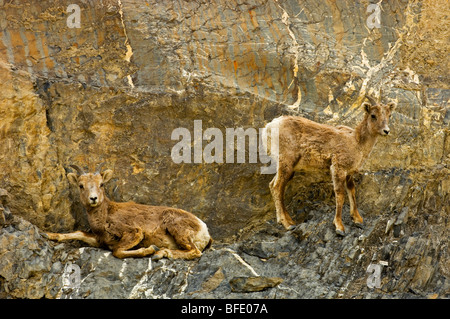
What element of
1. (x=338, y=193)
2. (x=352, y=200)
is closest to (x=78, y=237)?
(x=338, y=193)

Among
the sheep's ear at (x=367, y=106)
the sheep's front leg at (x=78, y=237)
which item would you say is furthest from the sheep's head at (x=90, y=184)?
the sheep's ear at (x=367, y=106)

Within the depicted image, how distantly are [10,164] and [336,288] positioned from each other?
21.0 feet

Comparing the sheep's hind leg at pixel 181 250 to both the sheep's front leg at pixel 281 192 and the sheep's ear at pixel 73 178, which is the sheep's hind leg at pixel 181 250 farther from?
the sheep's ear at pixel 73 178

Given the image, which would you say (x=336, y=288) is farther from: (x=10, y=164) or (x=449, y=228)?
(x=10, y=164)

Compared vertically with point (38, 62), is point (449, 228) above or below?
below

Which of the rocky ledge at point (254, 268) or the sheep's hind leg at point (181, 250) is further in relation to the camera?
the sheep's hind leg at point (181, 250)

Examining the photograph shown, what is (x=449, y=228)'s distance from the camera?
13.3m

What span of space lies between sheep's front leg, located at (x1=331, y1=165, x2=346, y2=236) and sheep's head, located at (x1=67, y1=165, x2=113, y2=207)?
4164mm

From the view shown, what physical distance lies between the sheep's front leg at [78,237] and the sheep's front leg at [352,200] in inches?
186

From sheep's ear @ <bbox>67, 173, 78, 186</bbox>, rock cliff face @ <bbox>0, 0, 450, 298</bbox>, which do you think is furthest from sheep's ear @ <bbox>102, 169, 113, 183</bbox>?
rock cliff face @ <bbox>0, 0, 450, 298</bbox>

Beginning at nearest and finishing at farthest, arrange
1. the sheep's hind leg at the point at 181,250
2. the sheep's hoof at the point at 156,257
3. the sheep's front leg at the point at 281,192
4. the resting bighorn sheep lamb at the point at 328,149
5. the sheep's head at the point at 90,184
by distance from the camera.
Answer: the sheep's hoof at the point at 156,257 → the sheep's hind leg at the point at 181,250 → the sheep's head at the point at 90,184 → the resting bighorn sheep lamb at the point at 328,149 → the sheep's front leg at the point at 281,192

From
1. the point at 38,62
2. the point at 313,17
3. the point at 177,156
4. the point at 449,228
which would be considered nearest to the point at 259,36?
the point at 313,17

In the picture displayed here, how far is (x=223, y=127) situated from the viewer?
573 inches

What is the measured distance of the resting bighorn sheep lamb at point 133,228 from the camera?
12.8m
